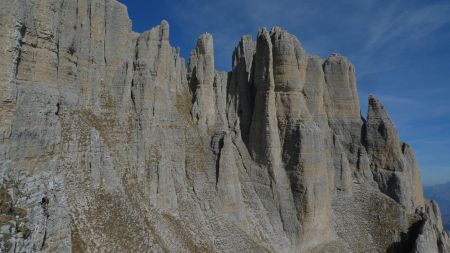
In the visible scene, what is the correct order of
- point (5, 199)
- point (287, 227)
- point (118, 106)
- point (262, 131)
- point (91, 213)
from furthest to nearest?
point (262, 131)
point (287, 227)
point (118, 106)
point (91, 213)
point (5, 199)

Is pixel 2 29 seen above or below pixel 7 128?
above

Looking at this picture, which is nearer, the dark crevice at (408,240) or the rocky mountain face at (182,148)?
the rocky mountain face at (182,148)

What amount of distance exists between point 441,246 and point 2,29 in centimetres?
4106

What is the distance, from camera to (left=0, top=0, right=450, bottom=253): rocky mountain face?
620 inches

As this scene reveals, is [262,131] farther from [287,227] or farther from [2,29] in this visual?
[2,29]

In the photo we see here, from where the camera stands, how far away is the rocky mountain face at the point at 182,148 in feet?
51.7

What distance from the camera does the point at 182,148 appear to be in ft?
90.3

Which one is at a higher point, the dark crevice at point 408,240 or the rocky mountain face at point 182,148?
the rocky mountain face at point 182,148

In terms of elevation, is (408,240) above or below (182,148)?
below

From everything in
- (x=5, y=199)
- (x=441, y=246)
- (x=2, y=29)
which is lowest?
(x=441, y=246)

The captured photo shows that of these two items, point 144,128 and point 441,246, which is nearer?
point 144,128

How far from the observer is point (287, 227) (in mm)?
29812

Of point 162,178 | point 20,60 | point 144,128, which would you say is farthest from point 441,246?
point 20,60

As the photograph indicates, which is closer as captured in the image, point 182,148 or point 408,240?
point 182,148
